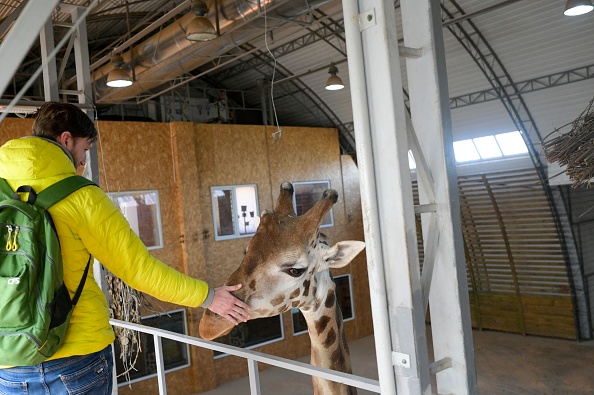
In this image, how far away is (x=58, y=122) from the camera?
2295 millimetres

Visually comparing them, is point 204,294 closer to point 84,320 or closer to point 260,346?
point 84,320

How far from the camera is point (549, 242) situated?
14.0 metres

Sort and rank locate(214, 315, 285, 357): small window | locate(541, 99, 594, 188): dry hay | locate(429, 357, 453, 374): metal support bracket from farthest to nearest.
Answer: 1. locate(214, 315, 285, 357): small window
2. locate(541, 99, 594, 188): dry hay
3. locate(429, 357, 453, 374): metal support bracket

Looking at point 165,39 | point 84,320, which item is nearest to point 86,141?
point 84,320

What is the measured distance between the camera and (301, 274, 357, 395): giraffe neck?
11.9 feet

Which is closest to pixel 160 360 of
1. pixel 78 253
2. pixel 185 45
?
pixel 78 253

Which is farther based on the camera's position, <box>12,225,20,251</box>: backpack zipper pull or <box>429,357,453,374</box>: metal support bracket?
<box>429,357,453,374</box>: metal support bracket

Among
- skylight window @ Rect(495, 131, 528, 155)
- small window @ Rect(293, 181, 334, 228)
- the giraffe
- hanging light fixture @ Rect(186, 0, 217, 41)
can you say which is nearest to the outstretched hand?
the giraffe

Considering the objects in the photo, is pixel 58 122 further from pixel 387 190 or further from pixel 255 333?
pixel 255 333

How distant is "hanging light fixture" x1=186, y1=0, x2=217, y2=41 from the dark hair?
526 cm

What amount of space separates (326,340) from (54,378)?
1945 millimetres

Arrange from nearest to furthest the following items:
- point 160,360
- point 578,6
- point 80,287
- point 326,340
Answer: point 80,287 < point 326,340 < point 160,360 < point 578,6

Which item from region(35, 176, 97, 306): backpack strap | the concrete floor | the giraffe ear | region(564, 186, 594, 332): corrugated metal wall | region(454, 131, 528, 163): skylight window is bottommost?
the concrete floor

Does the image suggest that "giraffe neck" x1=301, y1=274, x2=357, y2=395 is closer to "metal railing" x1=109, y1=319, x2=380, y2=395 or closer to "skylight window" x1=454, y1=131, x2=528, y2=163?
"metal railing" x1=109, y1=319, x2=380, y2=395
